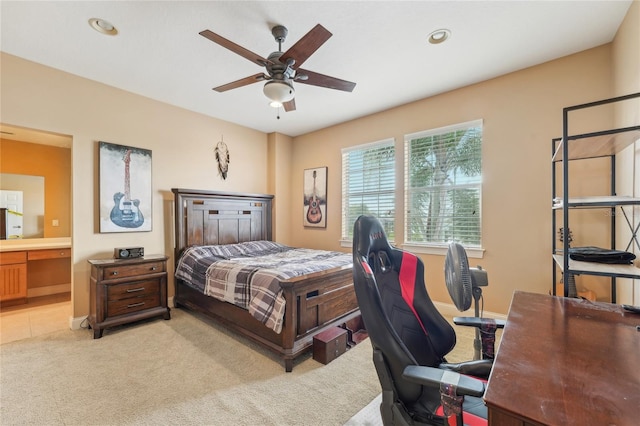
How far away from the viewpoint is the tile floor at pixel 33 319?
292 centimetres

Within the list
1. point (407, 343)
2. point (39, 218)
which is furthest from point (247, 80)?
point (39, 218)

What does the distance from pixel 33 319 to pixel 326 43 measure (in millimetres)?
4646

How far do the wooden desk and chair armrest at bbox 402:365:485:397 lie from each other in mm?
74

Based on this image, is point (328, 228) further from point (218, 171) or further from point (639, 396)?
point (639, 396)

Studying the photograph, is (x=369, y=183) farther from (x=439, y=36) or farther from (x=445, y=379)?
(x=445, y=379)

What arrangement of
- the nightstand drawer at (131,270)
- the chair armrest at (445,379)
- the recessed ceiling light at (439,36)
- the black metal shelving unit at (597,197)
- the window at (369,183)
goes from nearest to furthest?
the chair armrest at (445,379)
the black metal shelving unit at (597,197)
the recessed ceiling light at (439,36)
the nightstand drawer at (131,270)
the window at (369,183)

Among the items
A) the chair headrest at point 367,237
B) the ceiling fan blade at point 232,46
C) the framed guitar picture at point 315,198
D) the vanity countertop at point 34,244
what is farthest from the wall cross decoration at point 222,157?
the chair headrest at point 367,237

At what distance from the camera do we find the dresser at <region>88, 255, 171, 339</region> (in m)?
2.85

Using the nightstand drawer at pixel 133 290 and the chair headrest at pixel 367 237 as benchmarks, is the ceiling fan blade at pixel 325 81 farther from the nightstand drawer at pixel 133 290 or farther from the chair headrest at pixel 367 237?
the nightstand drawer at pixel 133 290

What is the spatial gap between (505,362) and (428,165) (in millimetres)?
3107

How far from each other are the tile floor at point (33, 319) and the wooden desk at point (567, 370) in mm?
4214

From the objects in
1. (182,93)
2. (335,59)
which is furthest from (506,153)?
(182,93)

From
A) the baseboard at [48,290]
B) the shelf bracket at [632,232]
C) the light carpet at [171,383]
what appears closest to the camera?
the light carpet at [171,383]

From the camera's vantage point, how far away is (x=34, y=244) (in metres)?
3.92
